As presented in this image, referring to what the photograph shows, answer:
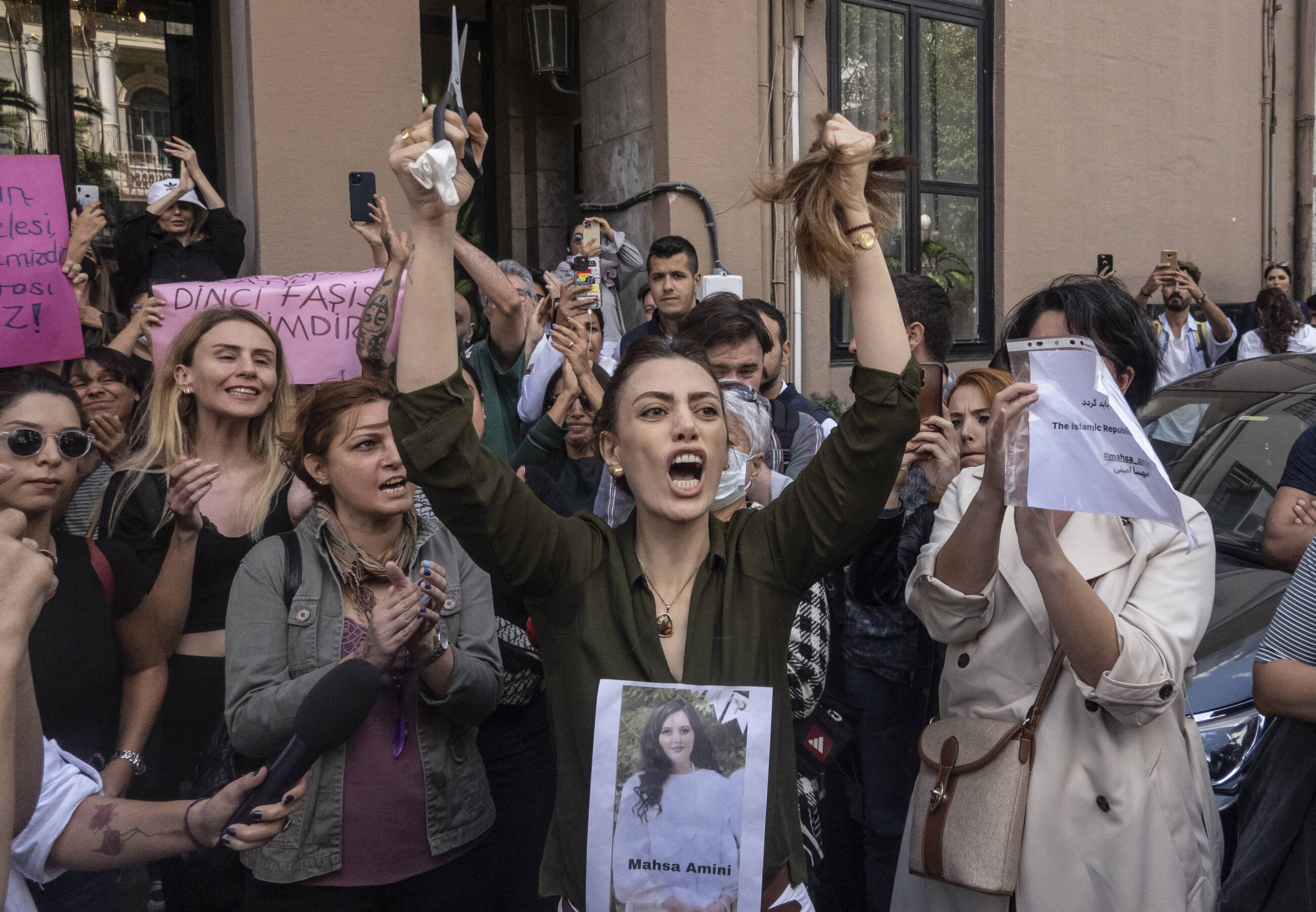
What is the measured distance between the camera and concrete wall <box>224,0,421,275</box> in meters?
5.85

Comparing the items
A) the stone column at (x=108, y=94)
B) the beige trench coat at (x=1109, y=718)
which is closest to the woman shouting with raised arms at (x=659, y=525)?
the beige trench coat at (x=1109, y=718)

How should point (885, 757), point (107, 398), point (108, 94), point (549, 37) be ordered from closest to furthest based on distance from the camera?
1. point (885, 757)
2. point (107, 398)
3. point (108, 94)
4. point (549, 37)

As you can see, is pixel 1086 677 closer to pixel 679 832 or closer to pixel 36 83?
pixel 679 832

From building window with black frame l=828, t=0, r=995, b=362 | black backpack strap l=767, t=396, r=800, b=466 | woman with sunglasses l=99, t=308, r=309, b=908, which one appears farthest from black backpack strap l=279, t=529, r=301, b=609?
building window with black frame l=828, t=0, r=995, b=362

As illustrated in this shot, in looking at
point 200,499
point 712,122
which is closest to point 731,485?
point 200,499

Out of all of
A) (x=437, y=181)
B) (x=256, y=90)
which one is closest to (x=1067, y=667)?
(x=437, y=181)

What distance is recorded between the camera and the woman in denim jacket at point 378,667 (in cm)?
257

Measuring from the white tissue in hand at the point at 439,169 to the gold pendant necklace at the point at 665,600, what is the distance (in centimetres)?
79

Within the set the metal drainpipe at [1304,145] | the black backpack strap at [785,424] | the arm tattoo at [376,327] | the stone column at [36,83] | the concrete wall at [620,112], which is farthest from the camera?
the metal drainpipe at [1304,145]

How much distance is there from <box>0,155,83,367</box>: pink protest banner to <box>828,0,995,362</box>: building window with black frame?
6022mm

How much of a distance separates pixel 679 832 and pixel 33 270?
3.52 m

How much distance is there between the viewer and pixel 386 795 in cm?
266

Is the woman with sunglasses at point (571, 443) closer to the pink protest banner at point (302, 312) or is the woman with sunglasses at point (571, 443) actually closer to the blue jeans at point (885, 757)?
the pink protest banner at point (302, 312)

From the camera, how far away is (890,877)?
3502 mm
